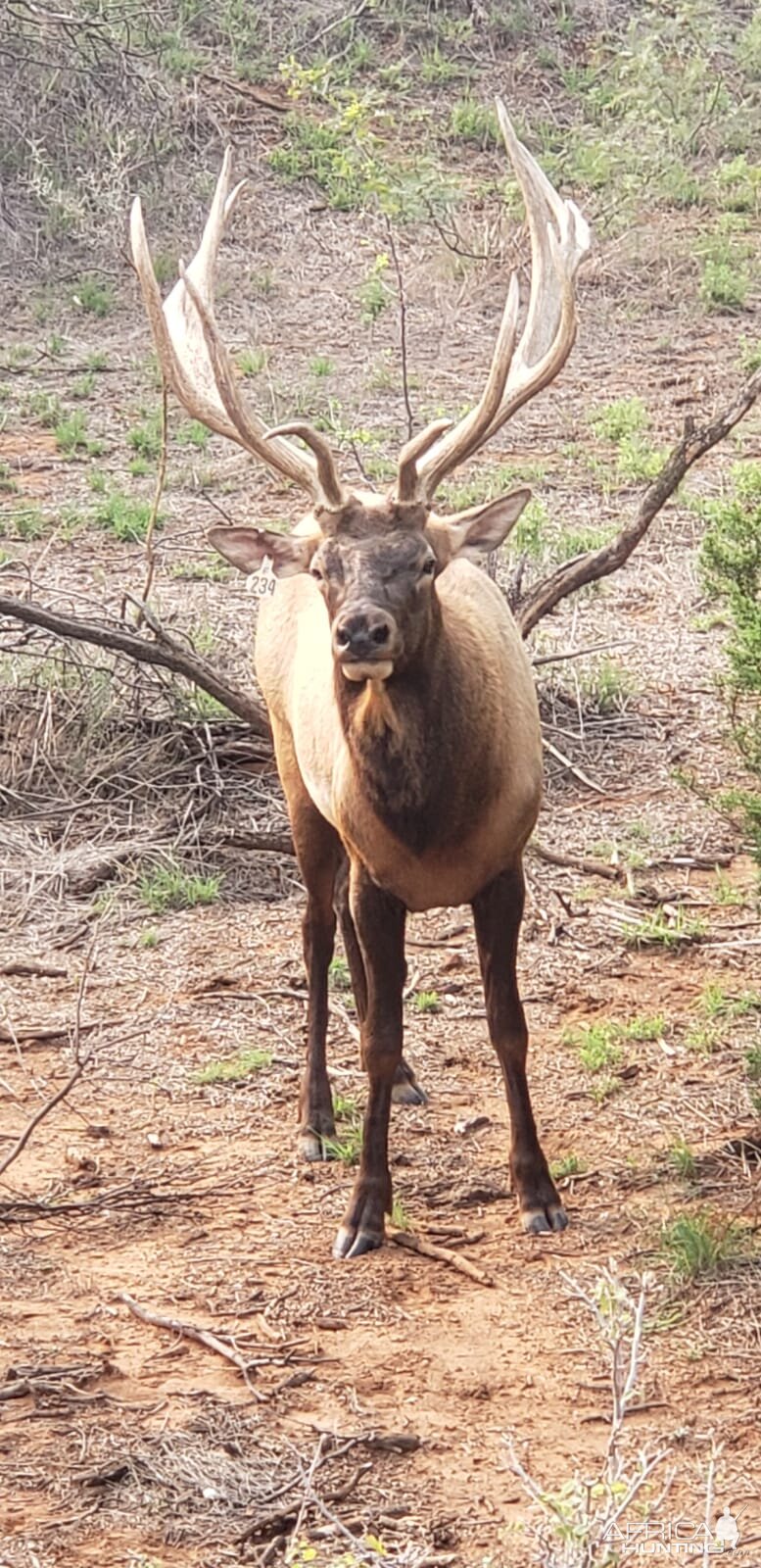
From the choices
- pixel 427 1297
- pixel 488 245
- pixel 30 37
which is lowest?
pixel 427 1297

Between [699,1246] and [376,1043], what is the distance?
41.3 inches

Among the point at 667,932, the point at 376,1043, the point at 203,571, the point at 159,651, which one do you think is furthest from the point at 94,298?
the point at 376,1043

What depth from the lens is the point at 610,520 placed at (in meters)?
11.4

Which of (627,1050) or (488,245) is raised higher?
(488,245)

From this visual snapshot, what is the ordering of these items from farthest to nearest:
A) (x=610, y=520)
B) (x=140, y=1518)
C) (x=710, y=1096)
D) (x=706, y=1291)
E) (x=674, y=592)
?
(x=610, y=520), (x=674, y=592), (x=710, y=1096), (x=706, y=1291), (x=140, y=1518)

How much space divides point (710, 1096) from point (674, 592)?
4.48 meters

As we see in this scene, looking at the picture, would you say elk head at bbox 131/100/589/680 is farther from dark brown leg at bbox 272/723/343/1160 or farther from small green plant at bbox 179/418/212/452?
small green plant at bbox 179/418/212/452

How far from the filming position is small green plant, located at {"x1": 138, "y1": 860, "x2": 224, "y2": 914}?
320 inches

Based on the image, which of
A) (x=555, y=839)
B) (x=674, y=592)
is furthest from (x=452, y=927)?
(x=674, y=592)

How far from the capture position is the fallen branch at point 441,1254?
5.68 meters

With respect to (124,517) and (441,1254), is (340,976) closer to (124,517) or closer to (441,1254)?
(441,1254)

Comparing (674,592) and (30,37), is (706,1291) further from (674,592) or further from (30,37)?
(30,37)

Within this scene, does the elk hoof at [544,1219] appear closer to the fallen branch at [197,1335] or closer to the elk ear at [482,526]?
the fallen branch at [197,1335]

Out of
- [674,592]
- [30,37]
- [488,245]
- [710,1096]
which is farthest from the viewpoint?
[30,37]
